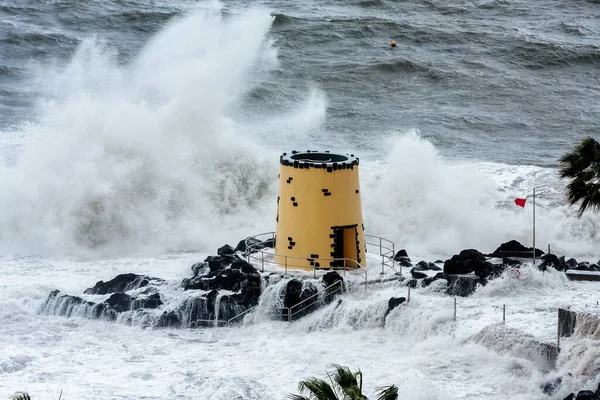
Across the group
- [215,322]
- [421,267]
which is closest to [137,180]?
[215,322]

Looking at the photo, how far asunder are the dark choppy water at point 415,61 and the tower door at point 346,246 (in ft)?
54.1

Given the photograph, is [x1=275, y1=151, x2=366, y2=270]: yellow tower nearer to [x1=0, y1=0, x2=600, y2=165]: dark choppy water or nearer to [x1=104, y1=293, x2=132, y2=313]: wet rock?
[x1=104, y1=293, x2=132, y2=313]: wet rock

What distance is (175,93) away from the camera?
128ft

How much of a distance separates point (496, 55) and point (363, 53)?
5526mm

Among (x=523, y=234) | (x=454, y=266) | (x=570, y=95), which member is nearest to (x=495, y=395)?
(x=454, y=266)

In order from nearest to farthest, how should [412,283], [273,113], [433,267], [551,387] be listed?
[551,387], [412,283], [433,267], [273,113]

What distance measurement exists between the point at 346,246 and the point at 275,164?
37.1 ft

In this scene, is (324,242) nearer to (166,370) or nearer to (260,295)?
(260,295)

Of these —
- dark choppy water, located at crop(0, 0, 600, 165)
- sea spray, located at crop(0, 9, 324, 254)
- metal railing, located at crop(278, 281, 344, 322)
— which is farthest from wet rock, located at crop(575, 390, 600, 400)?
dark choppy water, located at crop(0, 0, 600, 165)

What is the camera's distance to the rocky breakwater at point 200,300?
24719mm

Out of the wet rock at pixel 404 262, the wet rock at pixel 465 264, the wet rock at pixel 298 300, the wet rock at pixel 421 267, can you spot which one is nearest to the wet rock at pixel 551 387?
the wet rock at pixel 465 264

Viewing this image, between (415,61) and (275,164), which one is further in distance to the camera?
(415,61)

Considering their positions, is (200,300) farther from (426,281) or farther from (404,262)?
(404,262)

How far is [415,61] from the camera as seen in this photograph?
5141cm
